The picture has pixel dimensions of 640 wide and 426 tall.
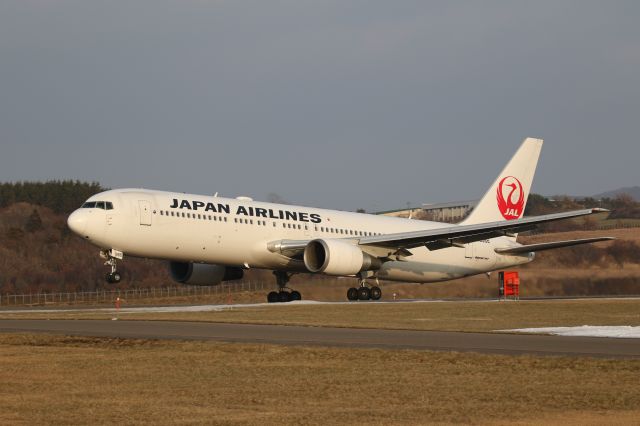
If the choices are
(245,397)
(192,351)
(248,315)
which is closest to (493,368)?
(245,397)

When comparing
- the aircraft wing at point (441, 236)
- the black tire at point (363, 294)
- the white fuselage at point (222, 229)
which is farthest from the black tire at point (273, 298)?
the black tire at point (363, 294)

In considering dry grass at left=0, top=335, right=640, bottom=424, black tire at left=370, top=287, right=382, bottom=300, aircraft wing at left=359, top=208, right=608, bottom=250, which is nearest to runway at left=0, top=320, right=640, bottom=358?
dry grass at left=0, top=335, right=640, bottom=424

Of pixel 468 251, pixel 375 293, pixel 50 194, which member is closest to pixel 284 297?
pixel 375 293

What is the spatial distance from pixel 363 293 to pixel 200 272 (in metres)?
7.36

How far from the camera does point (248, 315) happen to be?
35000mm

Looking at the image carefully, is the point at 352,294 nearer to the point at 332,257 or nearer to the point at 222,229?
the point at 332,257

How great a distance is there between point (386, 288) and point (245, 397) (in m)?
40.4

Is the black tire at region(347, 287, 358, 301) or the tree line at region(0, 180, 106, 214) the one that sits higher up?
the tree line at region(0, 180, 106, 214)

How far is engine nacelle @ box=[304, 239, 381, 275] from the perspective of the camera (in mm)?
44656

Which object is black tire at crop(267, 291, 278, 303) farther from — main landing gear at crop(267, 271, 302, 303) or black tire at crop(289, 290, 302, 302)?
→ black tire at crop(289, 290, 302, 302)

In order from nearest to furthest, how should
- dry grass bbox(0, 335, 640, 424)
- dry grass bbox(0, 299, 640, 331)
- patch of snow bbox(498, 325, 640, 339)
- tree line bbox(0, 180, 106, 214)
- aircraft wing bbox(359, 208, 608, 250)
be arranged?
dry grass bbox(0, 335, 640, 424) → patch of snow bbox(498, 325, 640, 339) → dry grass bbox(0, 299, 640, 331) → aircraft wing bbox(359, 208, 608, 250) → tree line bbox(0, 180, 106, 214)

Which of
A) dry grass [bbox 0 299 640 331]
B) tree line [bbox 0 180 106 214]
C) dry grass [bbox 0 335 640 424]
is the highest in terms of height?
tree line [bbox 0 180 106 214]

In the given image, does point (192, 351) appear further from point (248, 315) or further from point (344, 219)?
point (344, 219)

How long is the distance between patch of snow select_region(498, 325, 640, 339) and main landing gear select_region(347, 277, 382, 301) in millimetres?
19813
